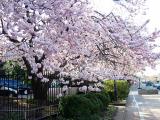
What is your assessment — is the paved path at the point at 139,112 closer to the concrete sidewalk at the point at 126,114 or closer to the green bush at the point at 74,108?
the concrete sidewalk at the point at 126,114

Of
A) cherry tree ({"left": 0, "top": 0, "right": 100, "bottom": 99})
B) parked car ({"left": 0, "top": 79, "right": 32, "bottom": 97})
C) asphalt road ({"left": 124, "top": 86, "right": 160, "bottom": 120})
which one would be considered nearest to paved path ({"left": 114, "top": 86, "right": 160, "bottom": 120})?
asphalt road ({"left": 124, "top": 86, "right": 160, "bottom": 120})

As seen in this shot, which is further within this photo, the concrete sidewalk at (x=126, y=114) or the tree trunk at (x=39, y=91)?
the concrete sidewalk at (x=126, y=114)

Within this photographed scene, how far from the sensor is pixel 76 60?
13500 millimetres

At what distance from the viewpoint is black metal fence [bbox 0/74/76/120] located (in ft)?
41.9

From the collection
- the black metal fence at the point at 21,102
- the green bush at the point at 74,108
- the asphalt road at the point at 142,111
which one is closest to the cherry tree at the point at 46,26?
the black metal fence at the point at 21,102

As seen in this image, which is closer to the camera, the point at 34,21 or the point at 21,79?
the point at 34,21

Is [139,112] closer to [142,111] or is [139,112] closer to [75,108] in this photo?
[142,111]

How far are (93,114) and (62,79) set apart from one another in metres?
2.92

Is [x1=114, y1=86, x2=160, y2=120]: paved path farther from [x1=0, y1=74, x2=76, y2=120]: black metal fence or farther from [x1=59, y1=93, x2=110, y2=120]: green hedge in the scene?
[x1=0, y1=74, x2=76, y2=120]: black metal fence

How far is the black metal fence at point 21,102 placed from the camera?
12.8 metres

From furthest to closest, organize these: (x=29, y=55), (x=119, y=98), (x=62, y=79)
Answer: (x=119, y=98), (x=62, y=79), (x=29, y=55)

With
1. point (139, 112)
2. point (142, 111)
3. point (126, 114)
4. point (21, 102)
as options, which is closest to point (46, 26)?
point (21, 102)

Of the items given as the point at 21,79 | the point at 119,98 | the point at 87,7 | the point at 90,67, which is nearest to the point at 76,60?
the point at 90,67

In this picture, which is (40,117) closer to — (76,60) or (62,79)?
(62,79)
